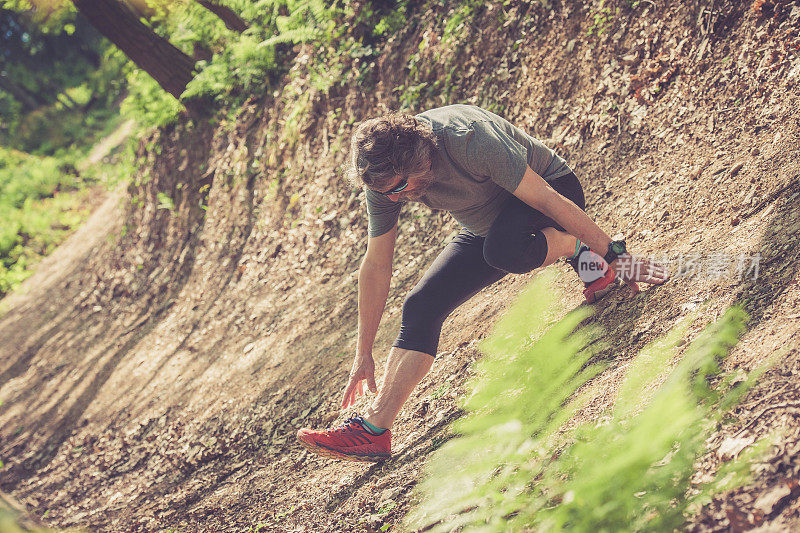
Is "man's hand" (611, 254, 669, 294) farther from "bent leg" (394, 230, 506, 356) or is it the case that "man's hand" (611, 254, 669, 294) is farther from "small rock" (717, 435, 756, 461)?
"small rock" (717, 435, 756, 461)

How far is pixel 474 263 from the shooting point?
2916mm

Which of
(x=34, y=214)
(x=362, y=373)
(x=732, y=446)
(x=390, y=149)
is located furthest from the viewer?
(x=34, y=214)

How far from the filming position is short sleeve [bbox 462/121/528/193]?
8.09 ft

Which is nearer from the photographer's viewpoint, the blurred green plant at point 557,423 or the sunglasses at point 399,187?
the blurred green plant at point 557,423

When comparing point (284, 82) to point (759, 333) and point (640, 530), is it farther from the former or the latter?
point (640, 530)

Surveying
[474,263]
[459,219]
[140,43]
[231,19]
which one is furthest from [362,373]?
[231,19]

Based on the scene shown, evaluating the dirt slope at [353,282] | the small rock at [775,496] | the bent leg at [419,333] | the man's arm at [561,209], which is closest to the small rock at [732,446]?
the dirt slope at [353,282]

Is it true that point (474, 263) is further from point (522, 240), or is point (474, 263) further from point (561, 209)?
point (561, 209)

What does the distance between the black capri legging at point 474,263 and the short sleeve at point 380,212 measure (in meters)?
0.32

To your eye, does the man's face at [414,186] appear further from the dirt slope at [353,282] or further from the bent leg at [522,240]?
the dirt slope at [353,282]

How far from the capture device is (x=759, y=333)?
2.05 meters

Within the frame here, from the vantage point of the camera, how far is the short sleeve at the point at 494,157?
2.47 metres

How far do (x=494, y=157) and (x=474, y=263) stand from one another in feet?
2.06

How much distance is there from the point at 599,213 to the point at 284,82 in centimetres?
518
